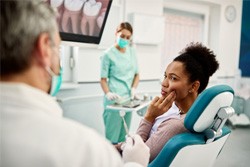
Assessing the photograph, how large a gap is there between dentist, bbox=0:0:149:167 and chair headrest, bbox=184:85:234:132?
0.60 meters

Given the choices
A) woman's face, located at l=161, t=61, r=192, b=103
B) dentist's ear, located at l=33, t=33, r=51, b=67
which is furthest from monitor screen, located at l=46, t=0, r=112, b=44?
dentist's ear, located at l=33, t=33, r=51, b=67

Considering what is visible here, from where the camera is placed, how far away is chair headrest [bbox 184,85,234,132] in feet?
3.74

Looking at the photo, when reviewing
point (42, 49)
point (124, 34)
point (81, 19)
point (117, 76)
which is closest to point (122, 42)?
point (124, 34)

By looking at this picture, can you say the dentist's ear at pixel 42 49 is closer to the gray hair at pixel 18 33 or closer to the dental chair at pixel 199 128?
the gray hair at pixel 18 33

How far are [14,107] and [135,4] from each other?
3.08m

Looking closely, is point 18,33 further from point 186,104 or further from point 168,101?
point 186,104

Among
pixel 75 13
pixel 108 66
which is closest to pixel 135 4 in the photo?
pixel 108 66

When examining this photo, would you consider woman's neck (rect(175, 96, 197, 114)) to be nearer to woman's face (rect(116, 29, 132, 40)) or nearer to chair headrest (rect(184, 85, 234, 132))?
chair headrest (rect(184, 85, 234, 132))

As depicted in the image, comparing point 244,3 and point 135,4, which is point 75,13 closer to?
point 135,4

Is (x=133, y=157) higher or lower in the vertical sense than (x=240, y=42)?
lower

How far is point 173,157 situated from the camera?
1.16 metres

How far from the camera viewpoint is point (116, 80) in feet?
8.86

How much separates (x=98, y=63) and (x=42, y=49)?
2589 mm

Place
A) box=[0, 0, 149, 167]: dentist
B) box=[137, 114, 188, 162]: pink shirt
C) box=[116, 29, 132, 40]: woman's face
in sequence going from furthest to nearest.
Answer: box=[116, 29, 132, 40]: woman's face
box=[137, 114, 188, 162]: pink shirt
box=[0, 0, 149, 167]: dentist
